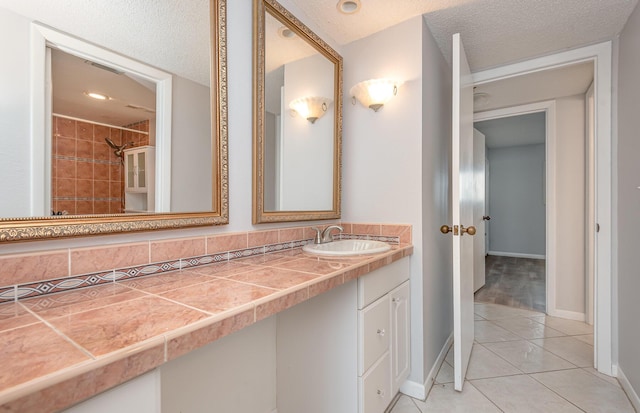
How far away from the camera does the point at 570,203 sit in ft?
9.72

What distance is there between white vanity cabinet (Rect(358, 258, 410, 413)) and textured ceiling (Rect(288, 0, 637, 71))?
138 centimetres

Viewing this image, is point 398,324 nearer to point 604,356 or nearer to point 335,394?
point 335,394

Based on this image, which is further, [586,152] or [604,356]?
[586,152]

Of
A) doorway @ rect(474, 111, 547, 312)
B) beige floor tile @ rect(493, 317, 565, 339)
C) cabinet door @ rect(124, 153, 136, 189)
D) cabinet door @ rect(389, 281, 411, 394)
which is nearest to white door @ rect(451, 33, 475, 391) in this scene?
cabinet door @ rect(389, 281, 411, 394)

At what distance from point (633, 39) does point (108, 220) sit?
264 centimetres

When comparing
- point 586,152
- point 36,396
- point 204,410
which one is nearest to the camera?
point 36,396

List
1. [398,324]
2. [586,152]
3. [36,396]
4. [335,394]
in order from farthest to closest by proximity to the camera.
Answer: [586,152] → [398,324] → [335,394] → [36,396]

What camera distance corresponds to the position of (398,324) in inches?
63.3

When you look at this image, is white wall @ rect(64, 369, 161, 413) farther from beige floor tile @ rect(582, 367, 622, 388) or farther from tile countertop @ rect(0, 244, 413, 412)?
beige floor tile @ rect(582, 367, 622, 388)

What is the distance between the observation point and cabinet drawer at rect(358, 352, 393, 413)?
1272 millimetres

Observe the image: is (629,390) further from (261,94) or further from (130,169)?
(130,169)

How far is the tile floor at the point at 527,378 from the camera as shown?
1.66m

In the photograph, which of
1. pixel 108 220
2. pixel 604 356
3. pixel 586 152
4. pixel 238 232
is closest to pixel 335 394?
pixel 238 232

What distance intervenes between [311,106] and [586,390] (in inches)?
90.3
